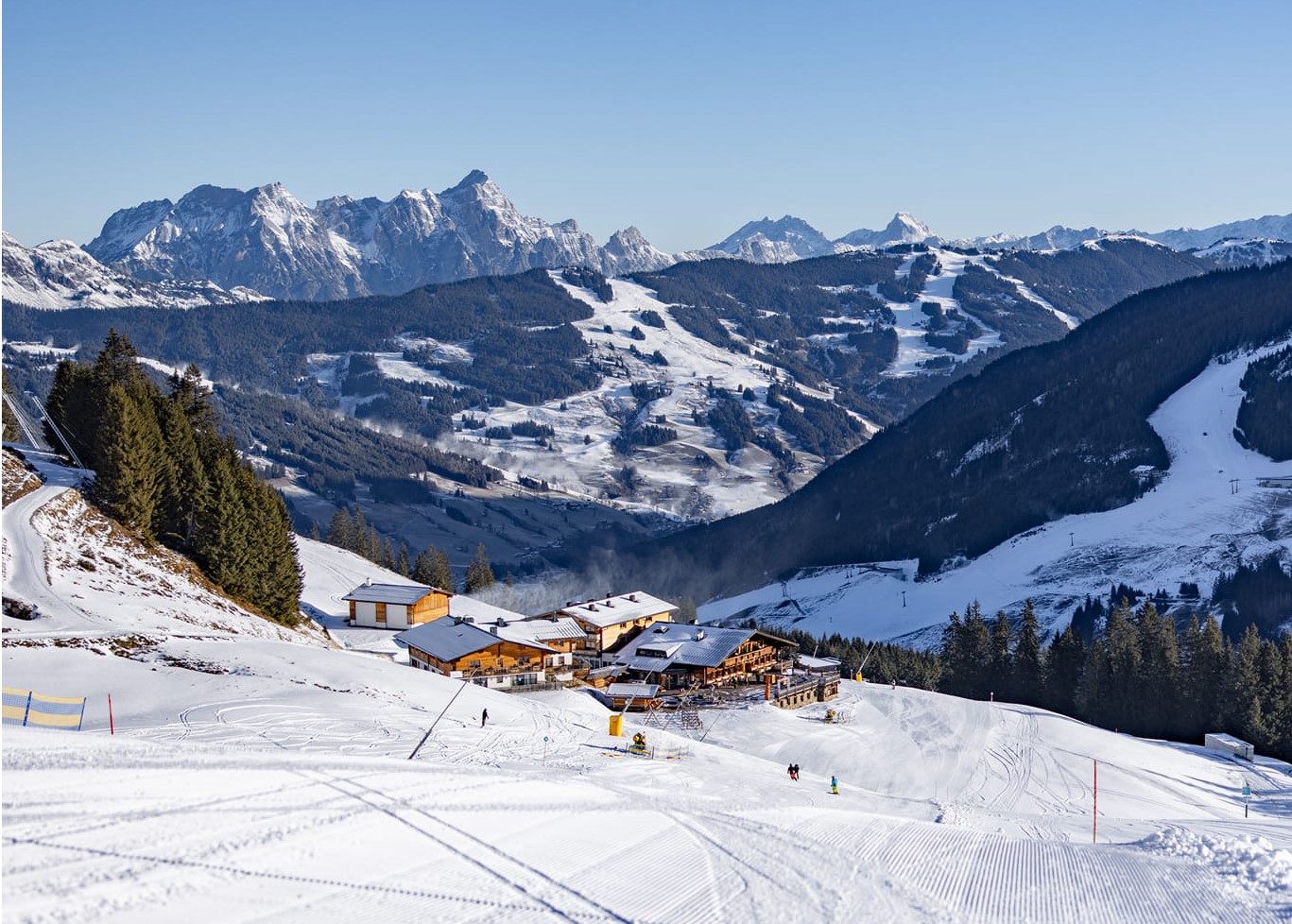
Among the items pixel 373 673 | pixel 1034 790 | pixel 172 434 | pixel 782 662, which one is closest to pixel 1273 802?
pixel 1034 790

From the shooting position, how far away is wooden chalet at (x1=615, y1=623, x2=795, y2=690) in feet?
259

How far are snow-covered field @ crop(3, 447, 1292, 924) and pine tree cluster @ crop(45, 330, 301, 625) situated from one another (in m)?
4.13

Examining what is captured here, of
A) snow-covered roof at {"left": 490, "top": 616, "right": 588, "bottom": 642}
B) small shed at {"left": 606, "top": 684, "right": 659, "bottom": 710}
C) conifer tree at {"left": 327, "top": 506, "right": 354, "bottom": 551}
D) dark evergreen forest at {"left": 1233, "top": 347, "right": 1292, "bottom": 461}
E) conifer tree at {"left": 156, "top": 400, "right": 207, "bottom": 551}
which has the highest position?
dark evergreen forest at {"left": 1233, "top": 347, "right": 1292, "bottom": 461}

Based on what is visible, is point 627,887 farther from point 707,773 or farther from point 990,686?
point 990,686

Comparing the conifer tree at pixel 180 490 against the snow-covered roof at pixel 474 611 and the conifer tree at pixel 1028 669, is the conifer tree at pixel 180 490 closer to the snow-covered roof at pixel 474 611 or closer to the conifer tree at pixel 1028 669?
the snow-covered roof at pixel 474 611

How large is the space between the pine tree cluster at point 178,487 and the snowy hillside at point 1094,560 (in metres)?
101

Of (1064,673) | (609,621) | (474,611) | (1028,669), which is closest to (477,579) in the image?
(474,611)

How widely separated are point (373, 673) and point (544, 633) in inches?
1444

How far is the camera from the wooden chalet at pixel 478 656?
70.2 m

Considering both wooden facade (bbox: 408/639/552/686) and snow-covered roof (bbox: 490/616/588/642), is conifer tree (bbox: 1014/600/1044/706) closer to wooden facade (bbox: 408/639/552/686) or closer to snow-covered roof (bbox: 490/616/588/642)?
snow-covered roof (bbox: 490/616/588/642)

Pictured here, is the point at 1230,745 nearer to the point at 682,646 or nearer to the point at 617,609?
the point at 682,646

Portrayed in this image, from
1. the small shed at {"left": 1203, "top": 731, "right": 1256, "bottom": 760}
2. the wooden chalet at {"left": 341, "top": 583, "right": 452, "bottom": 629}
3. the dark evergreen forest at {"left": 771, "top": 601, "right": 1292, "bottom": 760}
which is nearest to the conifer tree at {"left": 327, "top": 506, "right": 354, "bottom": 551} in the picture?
the wooden chalet at {"left": 341, "top": 583, "right": 452, "bottom": 629}

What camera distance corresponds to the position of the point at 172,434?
66.9m

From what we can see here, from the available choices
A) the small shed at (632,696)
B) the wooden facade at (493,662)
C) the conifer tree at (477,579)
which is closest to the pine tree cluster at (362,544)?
the conifer tree at (477,579)
